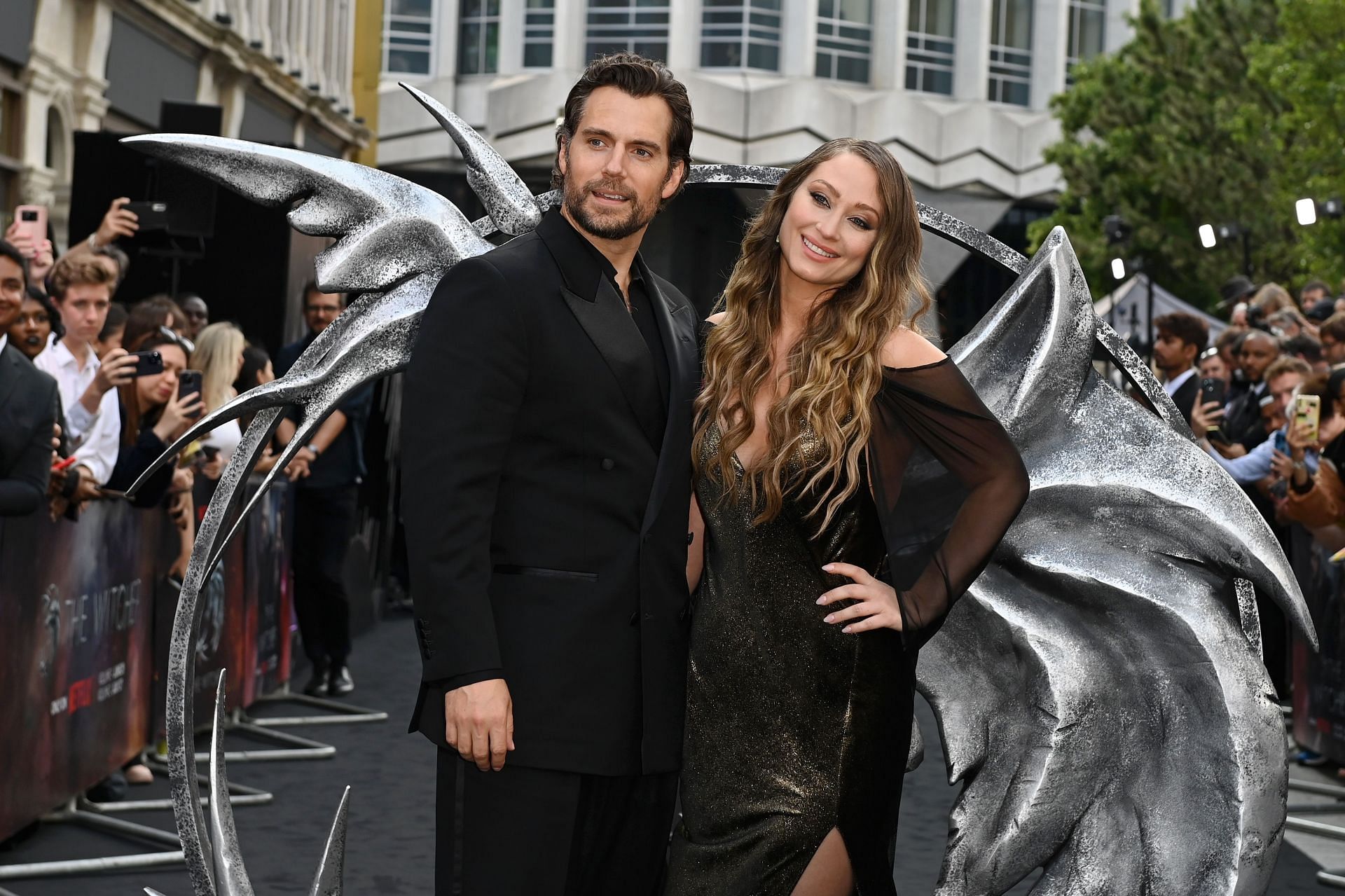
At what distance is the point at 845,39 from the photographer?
133 feet

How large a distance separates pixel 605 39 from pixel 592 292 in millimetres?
38860

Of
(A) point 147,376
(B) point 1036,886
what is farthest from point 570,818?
(A) point 147,376

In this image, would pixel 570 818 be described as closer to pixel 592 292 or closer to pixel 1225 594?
pixel 592 292

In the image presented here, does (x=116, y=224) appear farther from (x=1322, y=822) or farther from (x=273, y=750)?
(x=1322, y=822)

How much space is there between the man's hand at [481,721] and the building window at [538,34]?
39346mm

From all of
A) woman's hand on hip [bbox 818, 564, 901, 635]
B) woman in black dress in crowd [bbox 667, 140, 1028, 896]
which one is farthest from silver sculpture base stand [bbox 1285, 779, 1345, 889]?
woman's hand on hip [bbox 818, 564, 901, 635]

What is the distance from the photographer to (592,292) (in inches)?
129

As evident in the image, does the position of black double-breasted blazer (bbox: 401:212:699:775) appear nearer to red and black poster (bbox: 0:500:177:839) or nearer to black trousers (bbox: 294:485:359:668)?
red and black poster (bbox: 0:500:177:839)

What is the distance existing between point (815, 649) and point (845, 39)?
38730 mm

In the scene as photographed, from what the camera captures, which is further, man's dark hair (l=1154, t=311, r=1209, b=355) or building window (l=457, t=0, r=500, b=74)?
building window (l=457, t=0, r=500, b=74)

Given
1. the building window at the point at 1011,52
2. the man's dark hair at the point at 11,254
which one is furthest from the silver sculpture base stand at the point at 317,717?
the building window at the point at 1011,52

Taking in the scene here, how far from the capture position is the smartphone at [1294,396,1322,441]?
7332 millimetres

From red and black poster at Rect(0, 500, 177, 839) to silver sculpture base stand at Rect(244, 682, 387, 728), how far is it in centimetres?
133

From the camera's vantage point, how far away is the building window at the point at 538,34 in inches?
1625
